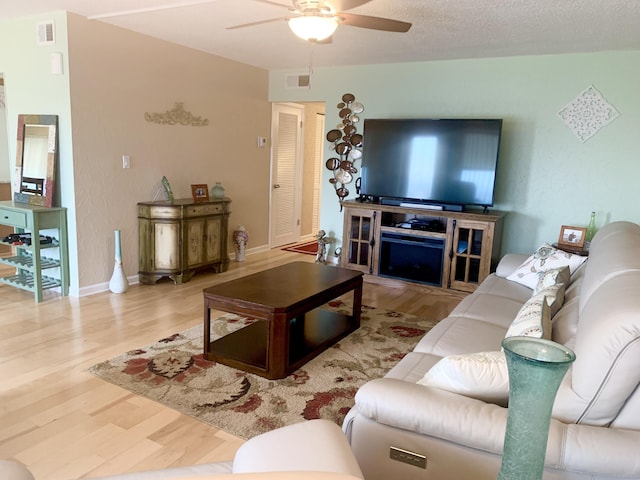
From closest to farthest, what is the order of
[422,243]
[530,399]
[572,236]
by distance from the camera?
1. [530,399]
2. [572,236]
3. [422,243]

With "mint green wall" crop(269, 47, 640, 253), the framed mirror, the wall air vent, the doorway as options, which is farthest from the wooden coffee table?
the doorway

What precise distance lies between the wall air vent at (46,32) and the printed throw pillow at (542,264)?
4179 millimetres

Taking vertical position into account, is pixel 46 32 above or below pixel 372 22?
above

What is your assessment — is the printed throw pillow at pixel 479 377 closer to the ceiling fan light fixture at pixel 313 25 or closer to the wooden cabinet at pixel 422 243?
the ceiling fan light fixture at pixel 313 25

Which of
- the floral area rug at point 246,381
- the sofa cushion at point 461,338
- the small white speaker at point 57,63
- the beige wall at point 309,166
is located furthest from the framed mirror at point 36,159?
the beige wall at point 309,166

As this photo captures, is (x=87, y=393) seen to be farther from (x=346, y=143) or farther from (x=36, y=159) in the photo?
(x=346, y=143)

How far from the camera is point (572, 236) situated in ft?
15.0

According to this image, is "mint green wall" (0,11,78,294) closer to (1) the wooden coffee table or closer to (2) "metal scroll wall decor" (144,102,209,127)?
(2) "metal scroll wall decor" (144,102,209,127)

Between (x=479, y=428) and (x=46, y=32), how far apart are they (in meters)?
4.45

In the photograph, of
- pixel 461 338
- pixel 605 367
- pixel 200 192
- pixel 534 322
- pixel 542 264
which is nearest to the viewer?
pixel 605 367

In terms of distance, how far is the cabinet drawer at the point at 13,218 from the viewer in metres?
4.06

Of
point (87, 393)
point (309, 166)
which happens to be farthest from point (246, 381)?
point (309, 166)

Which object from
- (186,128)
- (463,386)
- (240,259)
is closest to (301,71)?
(186,128)

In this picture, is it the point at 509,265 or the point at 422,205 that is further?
the point at 422,205
